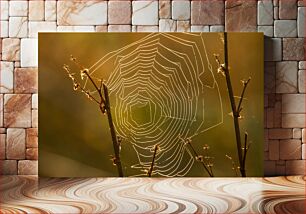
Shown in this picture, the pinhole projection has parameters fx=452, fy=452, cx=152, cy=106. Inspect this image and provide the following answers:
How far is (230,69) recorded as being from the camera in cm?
168

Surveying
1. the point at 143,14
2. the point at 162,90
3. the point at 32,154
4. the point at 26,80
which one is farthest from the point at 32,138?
the point at 143,14

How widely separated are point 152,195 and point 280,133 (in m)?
0.60

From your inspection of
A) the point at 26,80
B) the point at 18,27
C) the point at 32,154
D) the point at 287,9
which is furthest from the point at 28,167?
the point at 287,9

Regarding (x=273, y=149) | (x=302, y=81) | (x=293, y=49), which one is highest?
(x=293, y=49)

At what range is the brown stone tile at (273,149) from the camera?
5.61ft

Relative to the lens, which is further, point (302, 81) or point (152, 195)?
point (302, 81)

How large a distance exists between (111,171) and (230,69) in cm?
58

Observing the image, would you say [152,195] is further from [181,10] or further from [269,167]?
[181,10]

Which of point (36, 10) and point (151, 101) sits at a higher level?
point (36, 10)

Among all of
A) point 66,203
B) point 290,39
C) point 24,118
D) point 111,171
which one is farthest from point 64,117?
point 290,39

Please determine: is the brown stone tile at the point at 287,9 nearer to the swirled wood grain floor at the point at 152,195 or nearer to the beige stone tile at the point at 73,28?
the swirled wood grain floor at the point at 152,195

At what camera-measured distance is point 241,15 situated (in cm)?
170

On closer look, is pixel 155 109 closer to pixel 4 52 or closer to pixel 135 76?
pixel 135 76

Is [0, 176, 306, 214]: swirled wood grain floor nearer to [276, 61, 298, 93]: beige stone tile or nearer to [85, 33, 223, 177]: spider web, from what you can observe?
[85, 33, 223, 177]: spider web
